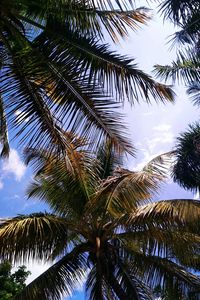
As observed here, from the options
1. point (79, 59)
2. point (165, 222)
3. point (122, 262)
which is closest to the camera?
point (79, 59)

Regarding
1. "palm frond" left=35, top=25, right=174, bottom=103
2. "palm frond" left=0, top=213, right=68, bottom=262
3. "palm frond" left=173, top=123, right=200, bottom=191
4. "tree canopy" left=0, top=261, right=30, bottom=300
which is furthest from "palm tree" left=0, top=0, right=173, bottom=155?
"tree canopy" left=0, top=261, right=30, bottom=300

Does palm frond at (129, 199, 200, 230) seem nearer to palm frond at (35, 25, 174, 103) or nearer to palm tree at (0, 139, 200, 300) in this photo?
palm tree at (0, 139, 200, 300)

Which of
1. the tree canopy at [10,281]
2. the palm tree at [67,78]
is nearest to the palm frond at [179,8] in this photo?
the palm tree at [67,78]

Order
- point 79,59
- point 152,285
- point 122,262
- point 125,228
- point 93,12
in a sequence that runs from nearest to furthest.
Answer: point 93,12
point 79,59
point 125,228
point 152,285
point 122,262

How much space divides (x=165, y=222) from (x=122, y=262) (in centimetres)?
299

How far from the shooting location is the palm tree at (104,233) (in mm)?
8820

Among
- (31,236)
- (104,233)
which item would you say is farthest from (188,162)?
(31,236)

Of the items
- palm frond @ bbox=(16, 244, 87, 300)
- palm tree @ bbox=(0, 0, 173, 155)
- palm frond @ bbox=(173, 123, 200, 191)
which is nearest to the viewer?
palm tree @ bbox=(0, 0, 173, 155)

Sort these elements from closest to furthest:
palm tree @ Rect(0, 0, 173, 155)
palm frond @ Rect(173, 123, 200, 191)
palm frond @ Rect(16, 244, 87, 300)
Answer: palm tree @ Rect(0, 0, 173, 155), palm frond @ Rect(16, 244, 87, 300), palm frond @ Rect(173, 123, 200, 191)

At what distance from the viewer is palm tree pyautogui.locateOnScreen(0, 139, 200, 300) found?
8820 mm

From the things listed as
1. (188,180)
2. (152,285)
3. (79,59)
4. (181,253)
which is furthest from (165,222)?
(188,180)

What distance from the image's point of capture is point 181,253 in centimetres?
895

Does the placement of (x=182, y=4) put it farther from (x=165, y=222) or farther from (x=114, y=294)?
(x=114, y=294)

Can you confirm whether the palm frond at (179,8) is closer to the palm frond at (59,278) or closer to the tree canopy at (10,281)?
the palm frond at (59,278)
